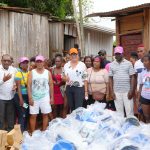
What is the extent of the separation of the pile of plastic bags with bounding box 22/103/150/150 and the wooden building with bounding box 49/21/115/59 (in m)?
8.37

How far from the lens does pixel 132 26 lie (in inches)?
475

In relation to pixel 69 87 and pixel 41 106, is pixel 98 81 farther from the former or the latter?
pixel 41 106

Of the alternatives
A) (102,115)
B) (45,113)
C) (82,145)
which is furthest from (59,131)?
(45,113)

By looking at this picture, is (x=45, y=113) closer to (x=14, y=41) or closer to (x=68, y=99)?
(x=68, y=99)

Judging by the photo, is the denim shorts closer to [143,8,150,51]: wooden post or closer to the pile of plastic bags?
the pile of plastic bags

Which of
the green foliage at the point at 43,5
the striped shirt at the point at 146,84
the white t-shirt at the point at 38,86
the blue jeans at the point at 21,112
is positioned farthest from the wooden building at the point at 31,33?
the striped shirt at the point at 146,84

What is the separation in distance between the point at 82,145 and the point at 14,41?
7093 millimetres

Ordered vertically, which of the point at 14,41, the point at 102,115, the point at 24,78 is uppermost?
the point at 14,41

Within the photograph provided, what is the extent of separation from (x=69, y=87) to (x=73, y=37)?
27.7 feet

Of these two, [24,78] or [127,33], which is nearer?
[24,78]

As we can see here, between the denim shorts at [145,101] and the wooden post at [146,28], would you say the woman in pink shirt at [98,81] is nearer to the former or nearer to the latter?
the denim shorts at [145,101]

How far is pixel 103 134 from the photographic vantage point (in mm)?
5508

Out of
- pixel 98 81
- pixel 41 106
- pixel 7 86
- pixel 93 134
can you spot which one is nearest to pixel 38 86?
pixel 41 106

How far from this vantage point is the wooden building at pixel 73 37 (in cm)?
1459
